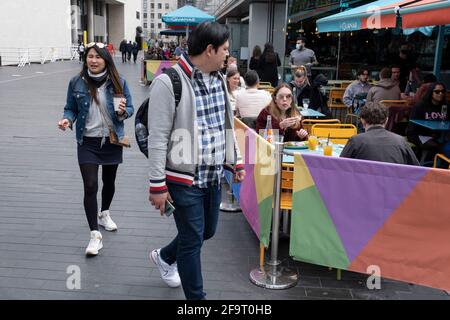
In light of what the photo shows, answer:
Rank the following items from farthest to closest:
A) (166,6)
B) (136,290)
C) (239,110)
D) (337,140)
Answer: (166,6) < (239,110) < (337,140) < (136,290)

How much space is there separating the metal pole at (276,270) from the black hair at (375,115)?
3.02 feet

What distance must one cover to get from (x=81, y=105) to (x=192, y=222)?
181cm

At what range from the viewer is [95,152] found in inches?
164

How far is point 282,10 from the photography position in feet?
71.6

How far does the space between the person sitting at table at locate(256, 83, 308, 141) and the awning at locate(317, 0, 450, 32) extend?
6.33 feet

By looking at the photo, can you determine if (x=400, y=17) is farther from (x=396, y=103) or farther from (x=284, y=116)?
(x=284, y=116)

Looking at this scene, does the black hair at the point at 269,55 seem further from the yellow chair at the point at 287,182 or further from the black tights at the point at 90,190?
the black tights at the point at 90,190

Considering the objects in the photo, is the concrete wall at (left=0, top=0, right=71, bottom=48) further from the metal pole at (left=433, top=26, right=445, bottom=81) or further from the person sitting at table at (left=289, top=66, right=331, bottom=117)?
the metal pole at (left=433, top=26, right=445, bottom=81)

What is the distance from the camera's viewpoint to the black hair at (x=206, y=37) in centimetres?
277

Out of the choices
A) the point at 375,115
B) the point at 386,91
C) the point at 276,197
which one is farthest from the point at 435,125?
the point at 276,197

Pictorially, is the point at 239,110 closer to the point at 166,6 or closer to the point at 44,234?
the point at 44,234
